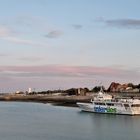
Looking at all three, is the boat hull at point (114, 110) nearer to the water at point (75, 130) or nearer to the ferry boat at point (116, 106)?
the ferry boat at point (116, 106)

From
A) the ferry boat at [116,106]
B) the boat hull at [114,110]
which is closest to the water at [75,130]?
the boat hull at [114,110]

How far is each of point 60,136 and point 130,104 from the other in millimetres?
28840

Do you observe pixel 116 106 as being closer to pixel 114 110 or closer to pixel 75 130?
pixel 114 110

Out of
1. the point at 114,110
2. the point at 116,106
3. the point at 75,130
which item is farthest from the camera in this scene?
the point at 116,106

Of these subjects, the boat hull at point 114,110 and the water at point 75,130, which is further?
the boat hull at point 114,110

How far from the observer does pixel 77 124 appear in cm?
5409

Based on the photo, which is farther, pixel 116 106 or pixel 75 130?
pixel 116 106

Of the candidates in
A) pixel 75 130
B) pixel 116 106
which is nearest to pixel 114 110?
pixel 116 106

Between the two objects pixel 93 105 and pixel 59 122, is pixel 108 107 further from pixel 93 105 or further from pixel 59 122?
pixel 59 122

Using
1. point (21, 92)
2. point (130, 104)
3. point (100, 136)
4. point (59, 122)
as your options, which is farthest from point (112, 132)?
point (21, 92)

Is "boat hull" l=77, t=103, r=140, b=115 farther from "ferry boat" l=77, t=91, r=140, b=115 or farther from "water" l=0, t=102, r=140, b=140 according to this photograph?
"water" l=0, t=102, r=140, b=140

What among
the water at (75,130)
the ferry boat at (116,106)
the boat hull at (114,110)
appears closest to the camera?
the water at (75,130)

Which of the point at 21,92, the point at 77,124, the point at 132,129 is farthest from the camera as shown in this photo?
the point at 21,92

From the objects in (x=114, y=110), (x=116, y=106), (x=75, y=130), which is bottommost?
(x=75, y=130)
